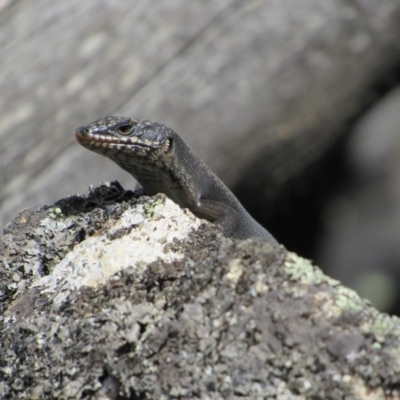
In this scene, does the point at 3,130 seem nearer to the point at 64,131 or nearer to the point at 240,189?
the point at 64,131

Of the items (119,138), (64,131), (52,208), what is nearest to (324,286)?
(52,208)

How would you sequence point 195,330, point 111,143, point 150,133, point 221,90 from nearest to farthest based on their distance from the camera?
1. point 195,330
2. point 111,143
3. point 150,133
4. point 221,90

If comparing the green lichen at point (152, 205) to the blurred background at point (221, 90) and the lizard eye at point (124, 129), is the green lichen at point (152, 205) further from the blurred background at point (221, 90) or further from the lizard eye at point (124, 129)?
the blurred background at point (221, 90)

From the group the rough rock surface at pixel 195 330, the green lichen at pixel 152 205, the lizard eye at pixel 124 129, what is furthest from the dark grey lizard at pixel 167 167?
the rough rock surface at pixel 195 330

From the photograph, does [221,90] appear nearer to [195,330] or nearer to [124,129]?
[124,129]

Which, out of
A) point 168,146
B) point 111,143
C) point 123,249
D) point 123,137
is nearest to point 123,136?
point 123,137

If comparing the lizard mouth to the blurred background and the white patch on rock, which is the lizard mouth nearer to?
the blurred background

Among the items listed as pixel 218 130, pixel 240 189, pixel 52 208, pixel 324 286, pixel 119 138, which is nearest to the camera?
pixel 324 286
